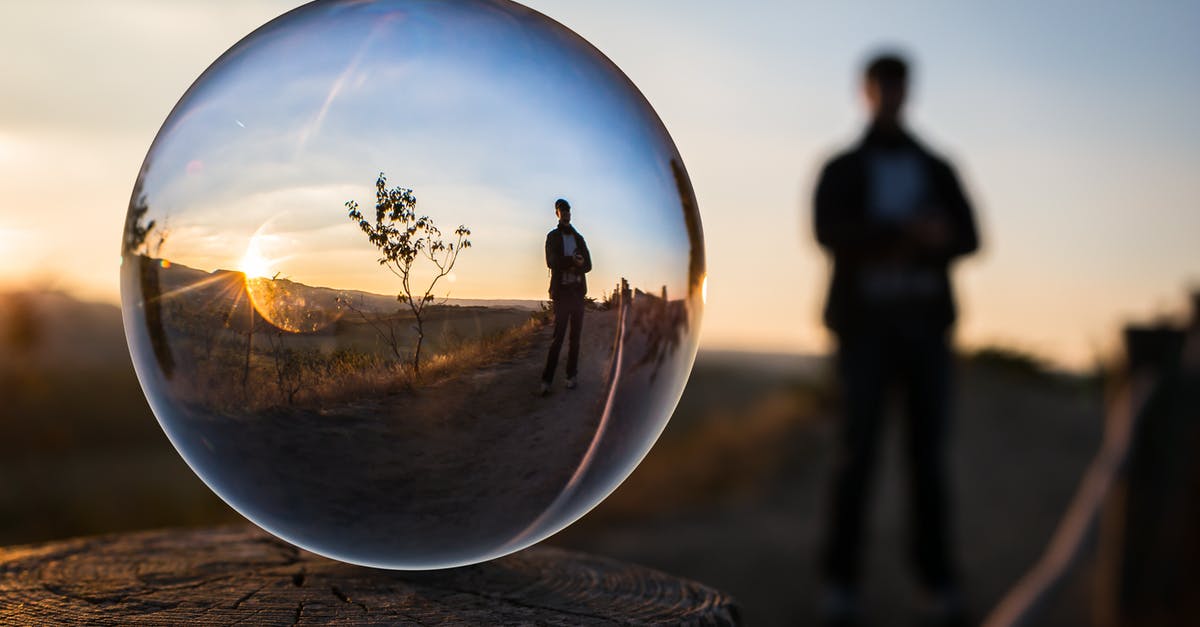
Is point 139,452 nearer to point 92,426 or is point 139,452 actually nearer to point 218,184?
point 92,426

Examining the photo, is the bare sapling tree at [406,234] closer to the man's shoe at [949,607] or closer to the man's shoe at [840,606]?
the man's shoe at [840,606]

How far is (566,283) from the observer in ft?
5.93

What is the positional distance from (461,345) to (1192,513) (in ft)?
15.3

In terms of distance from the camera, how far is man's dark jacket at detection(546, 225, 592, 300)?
1770mm

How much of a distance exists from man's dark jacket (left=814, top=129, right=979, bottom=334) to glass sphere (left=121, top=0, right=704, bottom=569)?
9.29ft

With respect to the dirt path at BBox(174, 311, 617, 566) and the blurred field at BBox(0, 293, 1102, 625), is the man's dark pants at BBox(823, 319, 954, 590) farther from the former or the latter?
the dirt path at BBox(174, 311, 617, 566)

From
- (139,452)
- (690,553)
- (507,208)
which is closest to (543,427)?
(507,208)

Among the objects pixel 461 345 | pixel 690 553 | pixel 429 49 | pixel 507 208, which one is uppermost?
pixel 429 49

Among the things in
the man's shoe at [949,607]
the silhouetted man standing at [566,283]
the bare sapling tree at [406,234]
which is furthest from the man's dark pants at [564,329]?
the man's shoe at [949,607]

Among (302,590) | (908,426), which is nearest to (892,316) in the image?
(908,426)

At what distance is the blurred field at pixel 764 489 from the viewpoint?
7.68 meters

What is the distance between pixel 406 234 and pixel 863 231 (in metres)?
3.44

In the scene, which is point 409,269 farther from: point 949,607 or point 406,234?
point 949,607

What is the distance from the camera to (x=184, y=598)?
2143 millimetres
